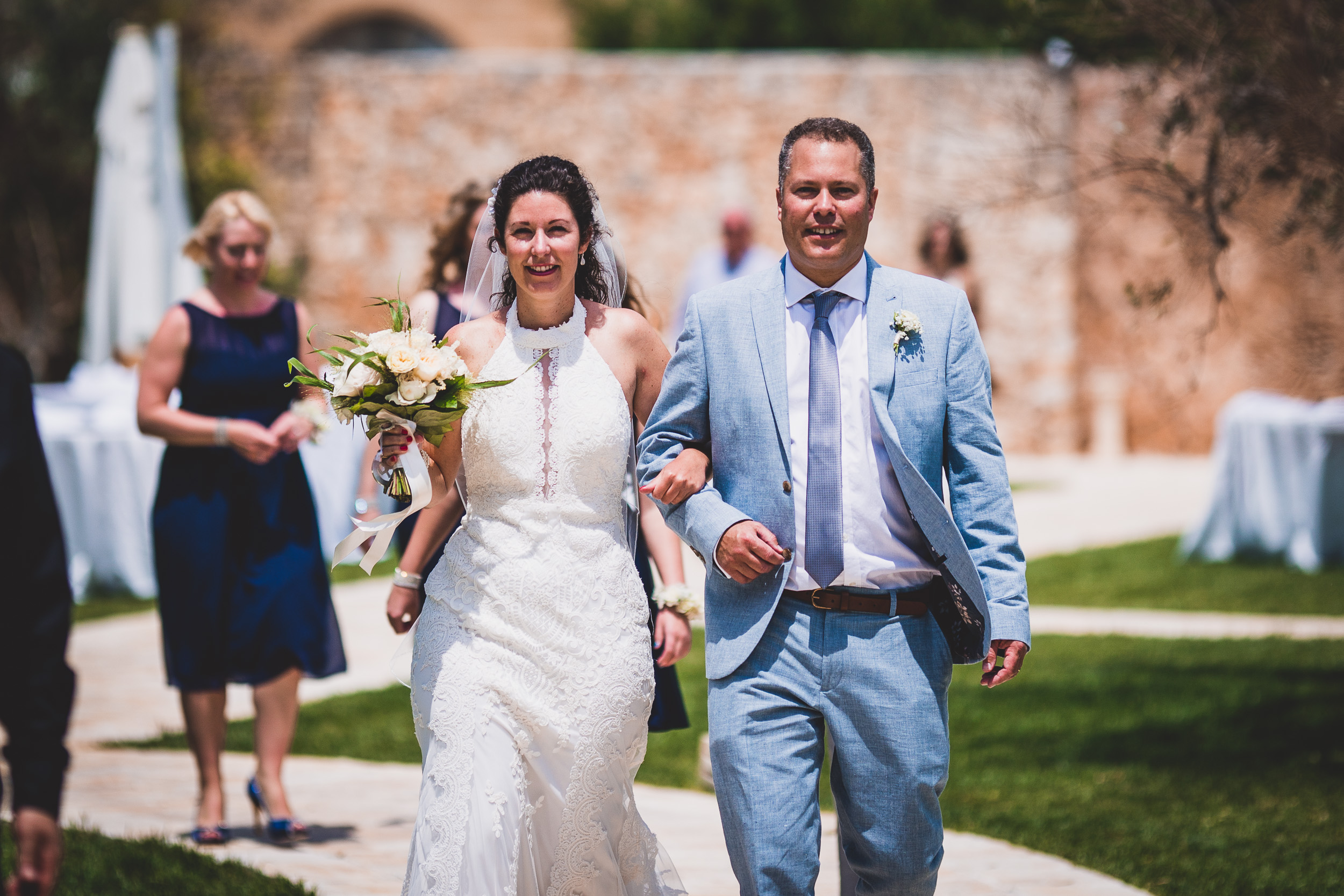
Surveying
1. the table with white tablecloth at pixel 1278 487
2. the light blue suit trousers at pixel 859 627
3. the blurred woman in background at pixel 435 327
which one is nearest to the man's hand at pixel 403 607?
the blurred woman in background at pixel 435 327

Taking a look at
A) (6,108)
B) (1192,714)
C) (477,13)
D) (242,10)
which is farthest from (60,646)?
(477,13)

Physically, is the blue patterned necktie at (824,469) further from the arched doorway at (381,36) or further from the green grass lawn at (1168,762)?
the arched doorway at (381,36)

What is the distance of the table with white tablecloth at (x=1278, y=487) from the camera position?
35.0ft

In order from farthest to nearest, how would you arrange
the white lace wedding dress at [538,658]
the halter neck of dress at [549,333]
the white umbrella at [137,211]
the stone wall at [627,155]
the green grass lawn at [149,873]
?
the stone wall at [627,155]
the white umbrella at [137,211]
the green grass lawn at [149,873]
the halter neck of dress at [549,333]
the white lace wedding dress at [538,658]

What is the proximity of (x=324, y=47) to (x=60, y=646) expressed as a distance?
26.1m

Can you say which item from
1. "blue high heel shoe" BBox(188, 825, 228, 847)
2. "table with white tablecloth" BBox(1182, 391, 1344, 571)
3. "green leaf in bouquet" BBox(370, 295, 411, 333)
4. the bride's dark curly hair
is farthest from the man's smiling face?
"table with white tablecloth" BBox(1182, 391, 1344, 571)

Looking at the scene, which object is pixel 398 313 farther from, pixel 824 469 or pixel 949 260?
pixel 949 260

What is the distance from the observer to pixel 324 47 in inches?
1049

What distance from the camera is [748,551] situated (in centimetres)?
304

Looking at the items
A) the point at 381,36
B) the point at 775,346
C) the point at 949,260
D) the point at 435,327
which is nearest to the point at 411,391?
the point at 775,346

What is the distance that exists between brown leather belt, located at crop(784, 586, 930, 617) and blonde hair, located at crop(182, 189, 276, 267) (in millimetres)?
2883

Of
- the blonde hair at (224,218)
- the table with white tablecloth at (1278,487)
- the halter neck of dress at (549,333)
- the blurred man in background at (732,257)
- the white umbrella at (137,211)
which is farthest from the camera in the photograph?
the white umbrella at (137,211)

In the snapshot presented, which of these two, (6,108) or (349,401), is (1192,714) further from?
(6,108)

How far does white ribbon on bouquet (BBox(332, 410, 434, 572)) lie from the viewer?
3525 millimetres
